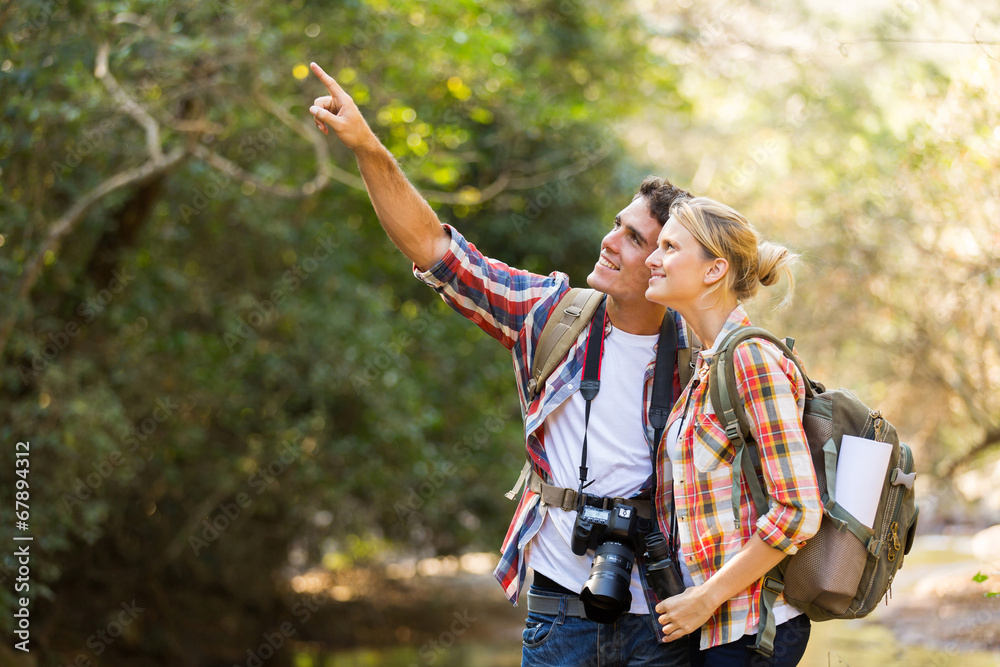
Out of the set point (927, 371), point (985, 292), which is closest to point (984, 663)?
point (985, 292)

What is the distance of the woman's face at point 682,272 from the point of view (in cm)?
206

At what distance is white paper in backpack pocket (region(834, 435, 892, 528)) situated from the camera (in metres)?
1.88

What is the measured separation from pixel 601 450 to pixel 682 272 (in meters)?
0.48

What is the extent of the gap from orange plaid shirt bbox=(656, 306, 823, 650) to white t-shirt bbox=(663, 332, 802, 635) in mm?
12

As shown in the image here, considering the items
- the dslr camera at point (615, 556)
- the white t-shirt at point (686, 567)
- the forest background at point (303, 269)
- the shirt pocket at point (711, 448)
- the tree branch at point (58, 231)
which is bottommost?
the forest background at point (303, 269)

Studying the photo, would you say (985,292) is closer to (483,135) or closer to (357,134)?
(483,135)

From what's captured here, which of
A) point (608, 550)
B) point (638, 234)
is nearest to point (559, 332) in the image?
point (638, 234)

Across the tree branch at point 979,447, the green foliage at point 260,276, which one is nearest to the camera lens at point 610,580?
the green foliage at point 260,276

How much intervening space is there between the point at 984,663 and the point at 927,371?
4.63 meters

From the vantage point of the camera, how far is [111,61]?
215 inches

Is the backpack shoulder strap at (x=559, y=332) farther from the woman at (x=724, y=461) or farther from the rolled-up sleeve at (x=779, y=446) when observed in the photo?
the rolled-up sleeve at (x=779, y=446)

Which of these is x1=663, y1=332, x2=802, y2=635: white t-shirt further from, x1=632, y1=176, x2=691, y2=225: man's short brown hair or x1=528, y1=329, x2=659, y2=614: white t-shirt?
x1=632, y1=176, x2=691, y2=225: man's short brown hair

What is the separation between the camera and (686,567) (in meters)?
2.03

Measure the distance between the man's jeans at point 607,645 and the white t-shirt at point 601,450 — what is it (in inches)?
2.0
